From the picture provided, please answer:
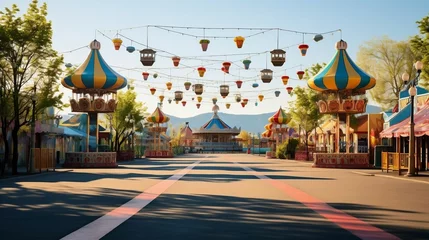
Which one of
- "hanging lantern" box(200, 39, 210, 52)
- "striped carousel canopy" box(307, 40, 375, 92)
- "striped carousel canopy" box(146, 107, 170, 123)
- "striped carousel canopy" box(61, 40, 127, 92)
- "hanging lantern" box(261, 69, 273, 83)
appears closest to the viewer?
"hanging lantern" box(200, 39, 210, 52)

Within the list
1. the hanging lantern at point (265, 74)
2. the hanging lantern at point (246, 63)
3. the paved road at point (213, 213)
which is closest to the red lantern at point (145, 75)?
the hanging lantern at point (246, 63)

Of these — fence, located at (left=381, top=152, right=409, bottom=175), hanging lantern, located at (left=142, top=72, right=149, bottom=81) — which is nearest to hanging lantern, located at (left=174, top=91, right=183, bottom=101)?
hanging lantern, located at (left=142, top=72, right=149, bottom=81)

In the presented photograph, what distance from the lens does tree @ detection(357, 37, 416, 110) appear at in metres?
66.1

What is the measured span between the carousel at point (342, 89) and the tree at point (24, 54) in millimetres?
18646

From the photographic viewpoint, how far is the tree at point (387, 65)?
66125mm

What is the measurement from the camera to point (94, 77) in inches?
1642

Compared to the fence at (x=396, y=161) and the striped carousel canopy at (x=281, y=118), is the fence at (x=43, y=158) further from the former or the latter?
the striped carousel canopy at (x=281, y=118)

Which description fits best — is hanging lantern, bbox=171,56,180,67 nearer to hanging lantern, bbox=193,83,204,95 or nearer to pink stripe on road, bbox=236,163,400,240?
hanging lantern, bbox=193,83,204,95

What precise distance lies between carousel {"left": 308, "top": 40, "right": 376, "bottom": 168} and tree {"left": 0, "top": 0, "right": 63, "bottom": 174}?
18.6 m

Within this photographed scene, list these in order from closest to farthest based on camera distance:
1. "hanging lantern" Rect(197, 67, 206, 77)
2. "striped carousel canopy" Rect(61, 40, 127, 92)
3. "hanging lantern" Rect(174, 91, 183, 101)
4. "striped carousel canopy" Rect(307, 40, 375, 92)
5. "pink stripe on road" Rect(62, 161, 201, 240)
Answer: "pink stripe on road" Rect(62, 161, 201, 240), "striped carousel canopy" Rect(307, 40, 375, 92), "striped carousel canopy" Rect(61, 40, 127, 92), "hanging lantern" Rect(197, 67, 206, 77), "hanging lantern" Rect(174, 91, 183, 101)

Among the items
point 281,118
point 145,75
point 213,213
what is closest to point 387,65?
point 281,118

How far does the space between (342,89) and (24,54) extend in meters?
21.6

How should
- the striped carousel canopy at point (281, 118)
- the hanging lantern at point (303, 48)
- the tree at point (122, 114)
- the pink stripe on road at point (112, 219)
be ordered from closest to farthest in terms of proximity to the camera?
the pink stripe on road at point (112, 219), the hanging lantern at point (303, 48), the tree at point (122, 114), the striped carousel canopy at point (281, 118)

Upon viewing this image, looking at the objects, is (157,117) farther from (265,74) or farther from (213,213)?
(213,213)
